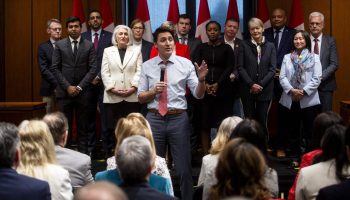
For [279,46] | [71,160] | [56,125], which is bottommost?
[71,160]

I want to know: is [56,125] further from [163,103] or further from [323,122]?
[323,122]

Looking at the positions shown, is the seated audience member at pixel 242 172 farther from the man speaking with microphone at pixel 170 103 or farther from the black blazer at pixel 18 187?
the man speaking with microphone at pixel 170 103

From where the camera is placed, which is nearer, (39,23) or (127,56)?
(127,56)

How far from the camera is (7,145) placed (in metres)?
3.16

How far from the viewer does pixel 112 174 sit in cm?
359

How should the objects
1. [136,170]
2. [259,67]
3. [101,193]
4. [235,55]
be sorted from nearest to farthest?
[101,193] → [136,170] → [259,67] → [235,55]

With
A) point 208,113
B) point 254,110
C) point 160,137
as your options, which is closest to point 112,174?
point 160,137

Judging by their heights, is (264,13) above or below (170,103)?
above

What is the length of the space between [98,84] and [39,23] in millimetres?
2487

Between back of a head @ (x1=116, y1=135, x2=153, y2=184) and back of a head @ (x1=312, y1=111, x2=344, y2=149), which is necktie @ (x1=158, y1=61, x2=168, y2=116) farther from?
back of a head @ (x1=116, y1=135, x2=153, y2=184)

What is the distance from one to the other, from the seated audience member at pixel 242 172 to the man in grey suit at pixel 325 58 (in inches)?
179

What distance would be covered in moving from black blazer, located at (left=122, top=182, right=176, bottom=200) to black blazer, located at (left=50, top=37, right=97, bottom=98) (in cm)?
442

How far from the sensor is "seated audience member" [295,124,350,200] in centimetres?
337

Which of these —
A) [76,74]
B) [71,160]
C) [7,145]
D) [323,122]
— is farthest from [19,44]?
[7,145]
